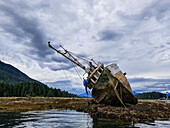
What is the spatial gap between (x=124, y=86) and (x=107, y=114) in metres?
5.61

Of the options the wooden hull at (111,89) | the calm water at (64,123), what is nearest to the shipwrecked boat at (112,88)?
the wooden hull at (111,89)

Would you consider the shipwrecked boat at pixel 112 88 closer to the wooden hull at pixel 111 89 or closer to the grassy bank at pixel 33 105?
the wooden hull at pixel 111 89

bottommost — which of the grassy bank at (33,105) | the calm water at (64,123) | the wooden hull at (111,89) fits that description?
the calm water at (64,123)

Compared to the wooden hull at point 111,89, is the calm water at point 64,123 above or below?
below

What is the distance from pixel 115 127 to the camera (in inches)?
532

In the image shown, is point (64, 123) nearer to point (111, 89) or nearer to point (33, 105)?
point (111, 89)

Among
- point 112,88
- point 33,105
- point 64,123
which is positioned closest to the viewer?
point 64,123

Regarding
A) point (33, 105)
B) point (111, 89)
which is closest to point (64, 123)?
point (111, 89)

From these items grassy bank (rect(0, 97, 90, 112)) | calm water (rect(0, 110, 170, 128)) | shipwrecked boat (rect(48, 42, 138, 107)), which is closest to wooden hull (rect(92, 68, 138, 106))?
shipwrecked boat (rect(48, 42, 138, 107))

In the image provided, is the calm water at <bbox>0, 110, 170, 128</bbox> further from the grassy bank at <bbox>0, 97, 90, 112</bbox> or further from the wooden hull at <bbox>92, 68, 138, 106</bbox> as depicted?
the grassy bank at <bbox>0, 97, 90, 112</bbox>

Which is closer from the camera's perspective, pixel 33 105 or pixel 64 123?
pixel 64 123

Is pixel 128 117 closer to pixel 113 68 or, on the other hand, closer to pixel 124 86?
pixel 124 86

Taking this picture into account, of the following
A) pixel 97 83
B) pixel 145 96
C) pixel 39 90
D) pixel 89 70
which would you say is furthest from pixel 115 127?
pixel 145 96

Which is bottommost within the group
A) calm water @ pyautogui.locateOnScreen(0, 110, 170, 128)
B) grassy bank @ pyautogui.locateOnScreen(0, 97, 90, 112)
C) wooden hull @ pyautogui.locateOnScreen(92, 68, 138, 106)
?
calm water @ pyautogui.locateOnScreen(0, 110, 170, 128)
